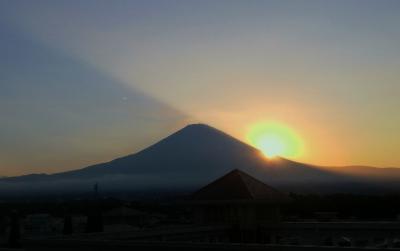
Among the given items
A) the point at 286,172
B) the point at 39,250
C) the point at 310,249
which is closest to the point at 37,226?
the point at 39,250

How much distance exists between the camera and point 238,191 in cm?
2781

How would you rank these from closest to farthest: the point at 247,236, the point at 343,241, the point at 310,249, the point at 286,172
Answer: the point at 310,249 < the point at 343,241 < the point at 247,236 < the point at 286,172

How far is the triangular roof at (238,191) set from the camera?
89.2 ft

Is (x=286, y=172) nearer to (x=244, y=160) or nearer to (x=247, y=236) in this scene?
(x=244, y=160)

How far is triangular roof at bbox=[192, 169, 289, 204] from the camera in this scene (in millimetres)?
27203

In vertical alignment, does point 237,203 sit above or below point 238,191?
below

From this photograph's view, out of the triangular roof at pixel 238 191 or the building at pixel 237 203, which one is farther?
the triangular roof at pixel 238 191

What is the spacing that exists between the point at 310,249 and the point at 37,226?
178ft

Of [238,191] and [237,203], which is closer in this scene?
[237,203]

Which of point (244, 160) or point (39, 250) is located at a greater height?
point (244, 160)

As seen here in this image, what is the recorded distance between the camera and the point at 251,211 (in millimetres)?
26484

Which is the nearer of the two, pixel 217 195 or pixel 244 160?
pixel 217 195

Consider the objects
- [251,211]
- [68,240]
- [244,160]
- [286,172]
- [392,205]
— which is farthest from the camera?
[286,172]

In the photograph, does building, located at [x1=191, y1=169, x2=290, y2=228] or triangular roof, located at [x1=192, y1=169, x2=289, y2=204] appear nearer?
building, located at [x1=191, y1=169, x2=290, y2=228]
